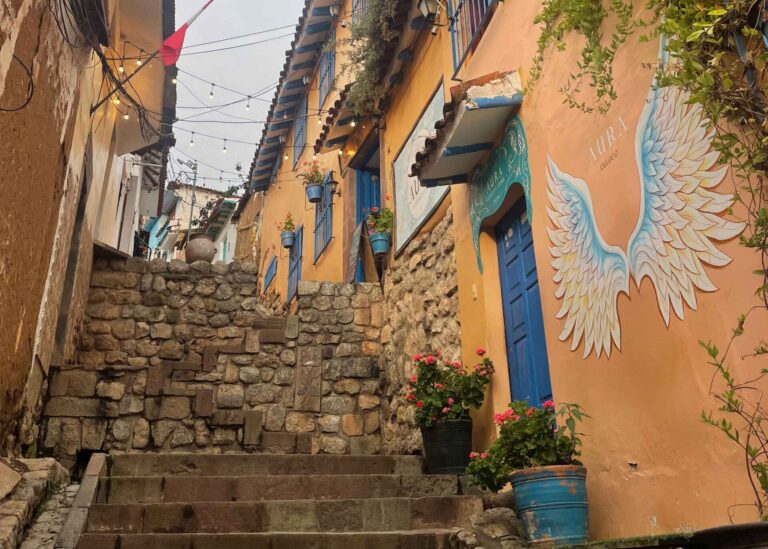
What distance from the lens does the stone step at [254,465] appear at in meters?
4.79

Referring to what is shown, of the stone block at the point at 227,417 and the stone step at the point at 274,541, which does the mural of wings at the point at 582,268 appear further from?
the stone block at the point at 227,417

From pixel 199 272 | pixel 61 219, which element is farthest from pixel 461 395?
pixel 199 272

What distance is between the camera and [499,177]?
16.2 ft

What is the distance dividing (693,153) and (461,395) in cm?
265

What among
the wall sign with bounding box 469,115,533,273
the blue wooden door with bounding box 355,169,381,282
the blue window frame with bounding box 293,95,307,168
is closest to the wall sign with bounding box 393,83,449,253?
the wall sign with bounding box 469,115,533,273

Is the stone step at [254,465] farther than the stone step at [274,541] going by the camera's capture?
Yes

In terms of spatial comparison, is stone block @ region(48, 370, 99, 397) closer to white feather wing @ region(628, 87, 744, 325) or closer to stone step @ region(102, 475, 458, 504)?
stone step @ region(102, 475, 458, 504)

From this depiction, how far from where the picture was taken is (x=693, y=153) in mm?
2844

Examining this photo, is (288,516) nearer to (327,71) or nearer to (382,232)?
(382,232)

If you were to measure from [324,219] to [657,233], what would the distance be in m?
7.69

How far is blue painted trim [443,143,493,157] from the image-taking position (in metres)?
5.08

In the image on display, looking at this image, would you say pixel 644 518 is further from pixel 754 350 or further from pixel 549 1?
pixel 549 1

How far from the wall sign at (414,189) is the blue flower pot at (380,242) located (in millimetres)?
215

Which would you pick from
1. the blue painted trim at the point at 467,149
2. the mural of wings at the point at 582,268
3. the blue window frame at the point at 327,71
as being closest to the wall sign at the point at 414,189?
the blue painted trim at the point at 467,149
